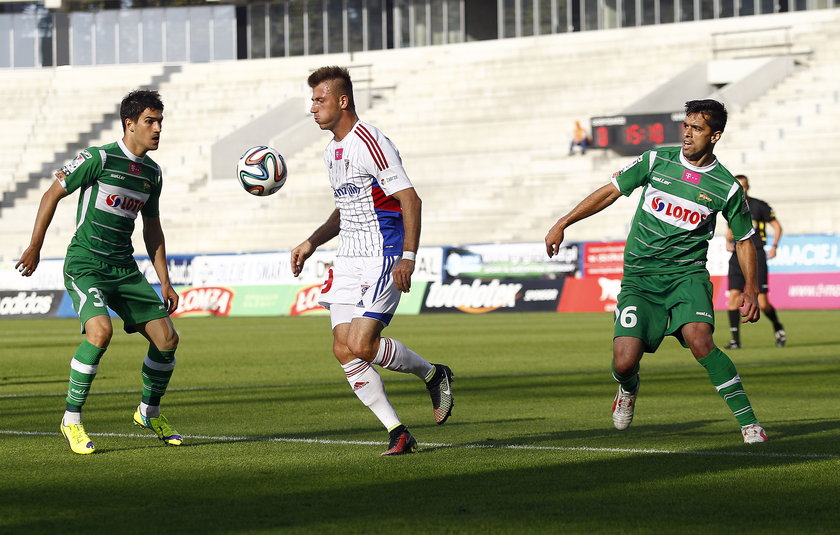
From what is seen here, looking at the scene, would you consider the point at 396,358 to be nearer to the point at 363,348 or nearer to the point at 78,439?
the point at 363,348

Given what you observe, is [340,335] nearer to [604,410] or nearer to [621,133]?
[604,410]

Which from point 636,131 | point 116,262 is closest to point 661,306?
point 116,262

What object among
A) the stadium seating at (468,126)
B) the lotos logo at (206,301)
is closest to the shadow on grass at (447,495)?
the lotos logo at (206,301)

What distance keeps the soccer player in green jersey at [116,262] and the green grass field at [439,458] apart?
0.46 metres

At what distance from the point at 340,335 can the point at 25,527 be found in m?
2.85

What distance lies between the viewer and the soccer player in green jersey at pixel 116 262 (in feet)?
27.8

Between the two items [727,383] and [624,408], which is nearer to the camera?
[727,383]

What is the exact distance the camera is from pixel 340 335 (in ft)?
26.5

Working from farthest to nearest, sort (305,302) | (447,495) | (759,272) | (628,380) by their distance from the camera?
1. (305,302)
2. (759,272)
3. (628,380)
4. (447,495)

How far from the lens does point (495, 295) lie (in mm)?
34094

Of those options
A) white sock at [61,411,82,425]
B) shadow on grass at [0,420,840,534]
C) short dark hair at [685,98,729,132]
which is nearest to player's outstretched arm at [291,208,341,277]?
shadow on grass at [0,420,840,534]

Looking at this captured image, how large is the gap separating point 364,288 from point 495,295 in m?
26.2

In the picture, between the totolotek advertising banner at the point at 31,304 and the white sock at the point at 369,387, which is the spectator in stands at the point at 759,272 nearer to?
the white sock at the point at 369,387

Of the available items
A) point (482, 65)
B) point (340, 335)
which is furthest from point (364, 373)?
point (482, 65)
